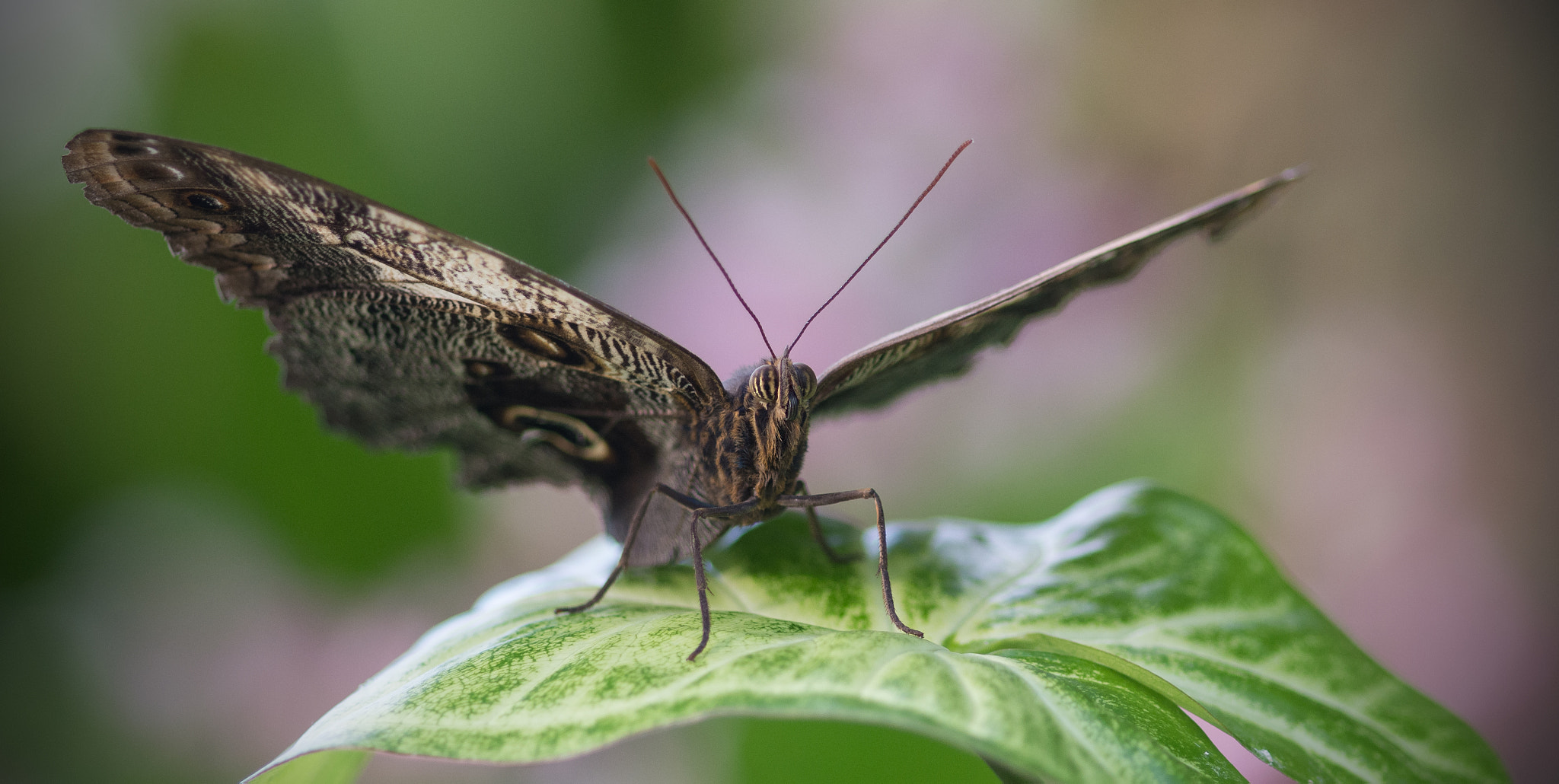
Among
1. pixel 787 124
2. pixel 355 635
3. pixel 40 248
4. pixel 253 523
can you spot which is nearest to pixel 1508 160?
pixel 787 124

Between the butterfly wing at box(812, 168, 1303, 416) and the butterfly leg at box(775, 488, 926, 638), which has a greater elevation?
the butterfly wing at box(812, 168, 1303, 416)

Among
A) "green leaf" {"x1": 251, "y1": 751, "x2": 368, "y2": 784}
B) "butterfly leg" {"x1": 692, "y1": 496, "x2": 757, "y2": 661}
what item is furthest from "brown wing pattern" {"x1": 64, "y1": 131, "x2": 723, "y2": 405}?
"green leaf" {"x1": 251, "y1": 751, "x2": 368, "y2": 784}

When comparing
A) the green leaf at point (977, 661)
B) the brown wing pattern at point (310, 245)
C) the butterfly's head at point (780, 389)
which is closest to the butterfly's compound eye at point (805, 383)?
the butterfly's head at point (780, 389)

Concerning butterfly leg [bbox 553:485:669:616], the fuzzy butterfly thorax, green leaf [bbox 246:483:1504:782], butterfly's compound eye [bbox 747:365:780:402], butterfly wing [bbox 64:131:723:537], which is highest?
→ butterfly wing [bbox 64:131:723:537]

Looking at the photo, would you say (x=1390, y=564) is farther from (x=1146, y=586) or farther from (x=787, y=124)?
(x=787, y=124)

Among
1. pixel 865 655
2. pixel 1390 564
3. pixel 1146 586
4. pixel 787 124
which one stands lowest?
pixel 1390 564

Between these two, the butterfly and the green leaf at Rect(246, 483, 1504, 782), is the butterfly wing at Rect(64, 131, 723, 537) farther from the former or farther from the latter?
the green leaf at Rect(246, 483, 1504, 782)

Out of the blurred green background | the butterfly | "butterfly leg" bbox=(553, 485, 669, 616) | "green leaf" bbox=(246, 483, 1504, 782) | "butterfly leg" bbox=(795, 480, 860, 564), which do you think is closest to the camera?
"green leaf" bbox=(246, 483, 1504, 782)

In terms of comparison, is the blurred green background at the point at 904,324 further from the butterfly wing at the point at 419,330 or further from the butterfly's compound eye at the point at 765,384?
the butterfly's compound eye at the point at 765,384
